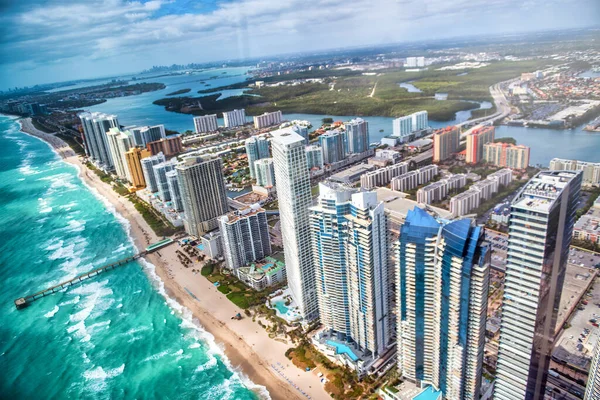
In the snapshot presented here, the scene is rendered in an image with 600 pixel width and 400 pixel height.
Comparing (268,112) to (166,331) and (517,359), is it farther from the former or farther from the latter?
(517,359)

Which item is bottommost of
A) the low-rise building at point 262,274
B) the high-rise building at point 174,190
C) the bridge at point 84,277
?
the bridge at point 84,277

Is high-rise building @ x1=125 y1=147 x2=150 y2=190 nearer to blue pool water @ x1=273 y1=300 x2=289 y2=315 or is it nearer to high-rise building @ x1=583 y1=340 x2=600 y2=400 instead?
blue pool water @ x1=273 y1=300 x2=289 y2=315

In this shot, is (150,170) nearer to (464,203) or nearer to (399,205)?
(399,205)

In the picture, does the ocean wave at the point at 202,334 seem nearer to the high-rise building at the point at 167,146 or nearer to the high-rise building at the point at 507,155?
the high-rise building at the point at 507,155

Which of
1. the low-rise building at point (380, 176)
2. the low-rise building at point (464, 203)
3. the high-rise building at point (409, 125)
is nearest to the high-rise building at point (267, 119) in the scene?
the high-rise building at point (409, 125)

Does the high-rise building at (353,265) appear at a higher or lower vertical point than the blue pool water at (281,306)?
higher

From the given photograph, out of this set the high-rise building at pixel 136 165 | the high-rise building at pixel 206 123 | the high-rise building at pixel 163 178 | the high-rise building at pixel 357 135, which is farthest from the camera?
the high-rise building at pixel 206 123
